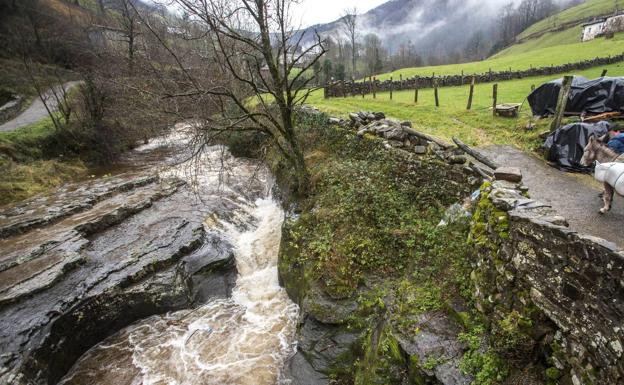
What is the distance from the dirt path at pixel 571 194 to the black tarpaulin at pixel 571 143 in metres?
0.34

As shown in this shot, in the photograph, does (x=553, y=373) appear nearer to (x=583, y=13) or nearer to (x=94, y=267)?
(x=94, y=267)

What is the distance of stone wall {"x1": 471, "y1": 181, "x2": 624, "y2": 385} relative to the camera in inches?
130

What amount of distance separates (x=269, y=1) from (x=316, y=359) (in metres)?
9.50

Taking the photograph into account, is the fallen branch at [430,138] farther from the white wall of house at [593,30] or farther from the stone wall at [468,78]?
the white wall of house at [593,30]

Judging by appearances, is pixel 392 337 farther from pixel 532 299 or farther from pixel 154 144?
pixel 154 144

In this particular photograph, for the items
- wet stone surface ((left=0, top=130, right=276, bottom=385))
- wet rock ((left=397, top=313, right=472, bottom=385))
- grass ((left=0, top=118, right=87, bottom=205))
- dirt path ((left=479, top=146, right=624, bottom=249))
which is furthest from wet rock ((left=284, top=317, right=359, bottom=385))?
grass ((left=0, top=118, right=87, bottom=205))

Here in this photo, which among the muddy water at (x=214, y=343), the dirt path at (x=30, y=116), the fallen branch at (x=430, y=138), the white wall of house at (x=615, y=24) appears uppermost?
the white wall of house at (x=615, y=24)

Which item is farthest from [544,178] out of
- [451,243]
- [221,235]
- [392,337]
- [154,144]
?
[154,144]

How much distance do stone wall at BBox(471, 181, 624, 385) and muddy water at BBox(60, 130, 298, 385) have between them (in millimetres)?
5229

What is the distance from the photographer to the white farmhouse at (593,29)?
5411 cm

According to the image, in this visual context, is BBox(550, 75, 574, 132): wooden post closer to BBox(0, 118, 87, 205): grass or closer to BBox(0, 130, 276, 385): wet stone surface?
BBox(0, 130, 276, 385): wet stone surface

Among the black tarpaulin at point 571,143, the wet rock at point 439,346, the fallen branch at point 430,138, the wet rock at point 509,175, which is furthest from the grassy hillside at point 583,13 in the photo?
the wet rock at point 439,346

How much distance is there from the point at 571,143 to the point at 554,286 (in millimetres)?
8168

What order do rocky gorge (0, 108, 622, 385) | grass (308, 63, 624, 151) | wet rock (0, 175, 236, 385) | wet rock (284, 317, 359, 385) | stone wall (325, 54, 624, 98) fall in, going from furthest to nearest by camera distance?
1. stone wall (325, 54, 624, 98)
2. grass (308, 63, 624, 151)
3. wet rock (0, 175, 236, 385)
4. wet rock (284, 317, 359, 385)
5. rocky gorge (0, 108, 622, 385)
